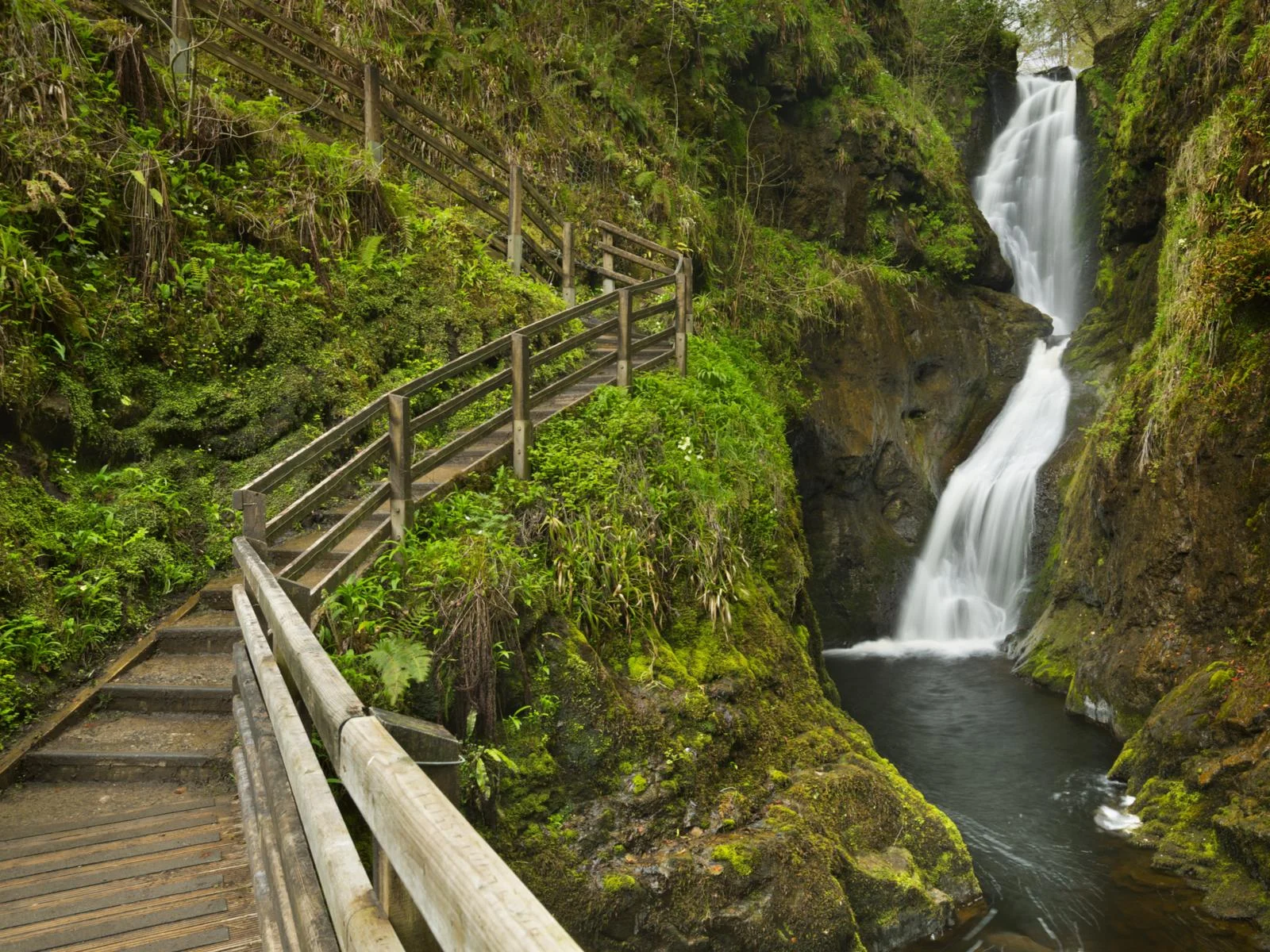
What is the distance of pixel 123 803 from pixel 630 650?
360cm

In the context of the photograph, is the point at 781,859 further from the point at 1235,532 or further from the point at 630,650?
the point at 1235,532

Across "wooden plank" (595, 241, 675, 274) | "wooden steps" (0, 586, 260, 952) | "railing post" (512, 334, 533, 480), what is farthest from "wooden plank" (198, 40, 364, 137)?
"wooden steps" (0, 586, 260, 952)

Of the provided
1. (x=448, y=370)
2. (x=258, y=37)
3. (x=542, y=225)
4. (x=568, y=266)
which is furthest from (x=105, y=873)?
(x=542, y=225)

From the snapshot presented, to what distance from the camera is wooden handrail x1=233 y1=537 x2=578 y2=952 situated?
48.7 inches

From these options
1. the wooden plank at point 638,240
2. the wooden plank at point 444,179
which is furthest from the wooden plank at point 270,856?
the wooden plank at point 638,240

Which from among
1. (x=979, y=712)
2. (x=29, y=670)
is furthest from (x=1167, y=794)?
(x=29, y=670)

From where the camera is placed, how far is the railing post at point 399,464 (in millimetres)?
6500

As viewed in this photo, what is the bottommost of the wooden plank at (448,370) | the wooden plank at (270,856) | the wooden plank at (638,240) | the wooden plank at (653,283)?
the wooden plank at (270,856)

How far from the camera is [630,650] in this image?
22.7ft

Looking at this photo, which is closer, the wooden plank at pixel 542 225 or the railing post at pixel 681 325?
the railing post at pixel 681 325

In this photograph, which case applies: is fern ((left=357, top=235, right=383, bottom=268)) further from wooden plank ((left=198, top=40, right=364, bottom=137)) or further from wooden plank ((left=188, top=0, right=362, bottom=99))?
wooden plank ((left=188, top=0, right=362, bottom=99))

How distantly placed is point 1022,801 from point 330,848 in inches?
379

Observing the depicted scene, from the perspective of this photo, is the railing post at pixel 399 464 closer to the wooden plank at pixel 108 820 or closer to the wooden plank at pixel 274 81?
the wooden plank at pixel 108 820

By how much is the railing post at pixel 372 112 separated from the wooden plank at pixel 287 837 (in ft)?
26.6
